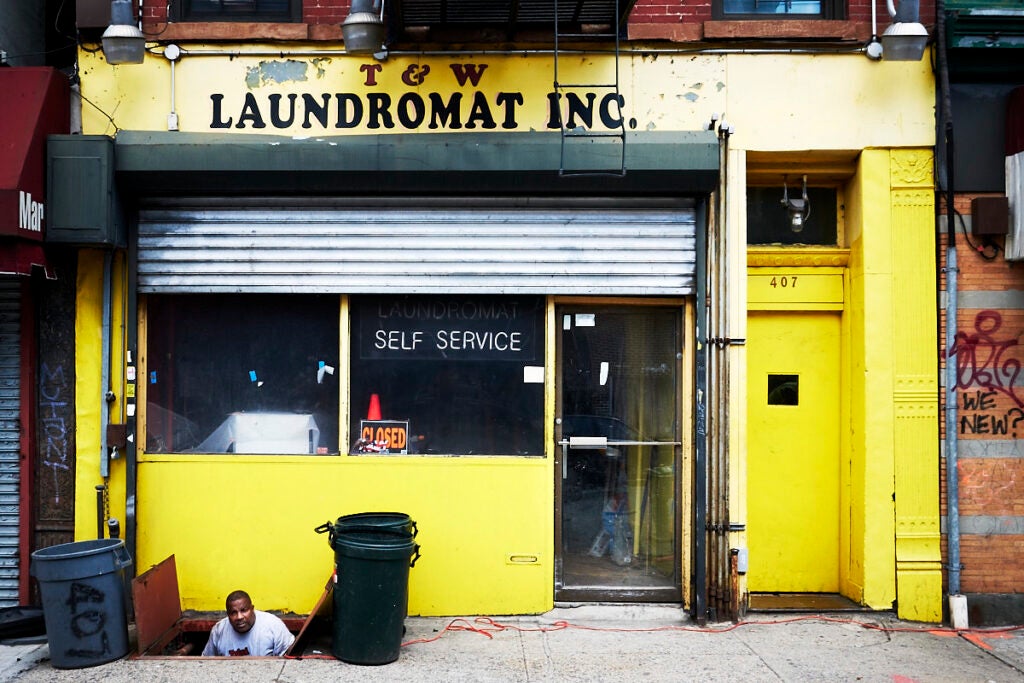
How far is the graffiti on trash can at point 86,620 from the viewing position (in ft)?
21.1

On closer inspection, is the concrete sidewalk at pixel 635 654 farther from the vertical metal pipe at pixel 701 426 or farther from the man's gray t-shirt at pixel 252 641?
the vertical metal pipe at pixel 701 426

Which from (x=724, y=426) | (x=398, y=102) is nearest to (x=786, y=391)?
(x=724, y=426)

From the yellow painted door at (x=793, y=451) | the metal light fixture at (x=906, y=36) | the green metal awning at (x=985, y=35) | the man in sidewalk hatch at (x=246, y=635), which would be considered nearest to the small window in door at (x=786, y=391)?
the yellow painted door at (x=793, y=451)

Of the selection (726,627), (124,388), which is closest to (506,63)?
(124,388)

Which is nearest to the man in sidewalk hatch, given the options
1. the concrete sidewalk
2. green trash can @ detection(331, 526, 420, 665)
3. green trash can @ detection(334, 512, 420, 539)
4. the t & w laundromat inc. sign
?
the concrete sidewalk

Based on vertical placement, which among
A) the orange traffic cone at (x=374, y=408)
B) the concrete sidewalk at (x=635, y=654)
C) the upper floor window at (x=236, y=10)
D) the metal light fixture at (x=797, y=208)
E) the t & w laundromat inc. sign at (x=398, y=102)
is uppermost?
the upper floor window at (x=236, y=10)

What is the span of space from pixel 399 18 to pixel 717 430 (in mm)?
4146

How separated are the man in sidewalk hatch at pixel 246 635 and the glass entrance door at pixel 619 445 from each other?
2317mm

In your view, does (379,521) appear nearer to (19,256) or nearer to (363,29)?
(19,256)

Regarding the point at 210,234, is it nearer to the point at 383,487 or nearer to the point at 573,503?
the point at 383,487

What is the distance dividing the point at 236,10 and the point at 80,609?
194 inches

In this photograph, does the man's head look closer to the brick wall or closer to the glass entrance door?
the glass entrance door

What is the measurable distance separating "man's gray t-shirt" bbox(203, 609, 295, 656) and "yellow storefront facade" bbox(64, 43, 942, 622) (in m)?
0.72

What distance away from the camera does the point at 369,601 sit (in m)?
6.47
